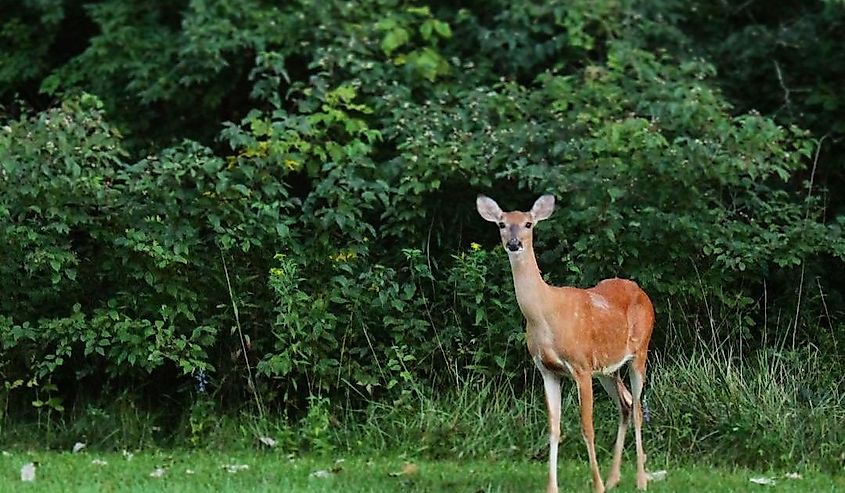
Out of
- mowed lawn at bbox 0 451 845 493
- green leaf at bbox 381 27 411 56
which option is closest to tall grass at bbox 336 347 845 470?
mowed lawn at bbox 0 451 845 493

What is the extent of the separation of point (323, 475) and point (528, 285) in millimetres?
1808

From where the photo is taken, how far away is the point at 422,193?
10297 millimetres

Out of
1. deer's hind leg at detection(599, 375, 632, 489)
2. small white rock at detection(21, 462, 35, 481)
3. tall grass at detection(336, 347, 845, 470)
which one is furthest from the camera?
tall grass at detection(336, 347, 845, 470)

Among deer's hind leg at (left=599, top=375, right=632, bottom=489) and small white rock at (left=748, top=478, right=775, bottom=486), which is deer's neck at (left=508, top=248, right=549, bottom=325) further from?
small white rock at (left=748, top=478, right=775, bottom=486)

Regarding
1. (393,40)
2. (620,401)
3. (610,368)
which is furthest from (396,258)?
(610,368)

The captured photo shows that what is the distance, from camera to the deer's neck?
284 inches

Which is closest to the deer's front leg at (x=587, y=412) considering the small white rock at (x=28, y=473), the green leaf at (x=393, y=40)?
the small white rock at (x=28, y=473)

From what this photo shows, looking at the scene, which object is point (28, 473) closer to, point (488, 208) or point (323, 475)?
point (323, 475)

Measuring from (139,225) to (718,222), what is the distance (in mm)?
4278

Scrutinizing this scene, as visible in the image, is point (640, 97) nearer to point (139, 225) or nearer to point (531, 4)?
point (531, 4)

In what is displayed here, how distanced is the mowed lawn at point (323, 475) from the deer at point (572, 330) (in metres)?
0.44

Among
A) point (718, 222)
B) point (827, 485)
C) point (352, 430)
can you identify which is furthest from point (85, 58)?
point (827, 485)

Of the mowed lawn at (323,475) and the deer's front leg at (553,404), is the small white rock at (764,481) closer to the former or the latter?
the mowed lawn at (323,475)

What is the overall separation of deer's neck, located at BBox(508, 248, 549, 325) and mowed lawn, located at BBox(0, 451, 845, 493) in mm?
1069
